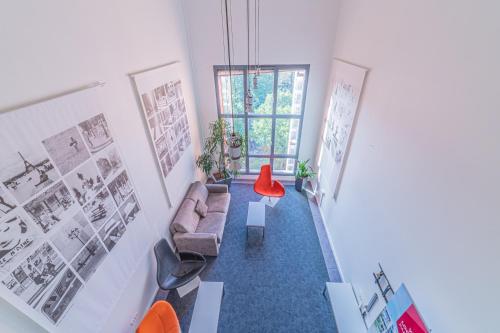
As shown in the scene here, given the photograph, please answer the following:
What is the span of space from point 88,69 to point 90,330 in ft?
7.88

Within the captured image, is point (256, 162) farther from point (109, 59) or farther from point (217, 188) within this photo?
point (109, 59)

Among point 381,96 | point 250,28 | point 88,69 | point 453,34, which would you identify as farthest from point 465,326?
point 250,28

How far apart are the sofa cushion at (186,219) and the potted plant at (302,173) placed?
105 inches

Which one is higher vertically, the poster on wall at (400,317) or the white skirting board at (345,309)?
the poster on wall at (400,317)

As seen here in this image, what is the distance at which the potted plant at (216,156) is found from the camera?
493 centimetres

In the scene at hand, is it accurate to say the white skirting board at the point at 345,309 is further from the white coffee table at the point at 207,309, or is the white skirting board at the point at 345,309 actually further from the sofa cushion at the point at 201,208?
the sofa cushion at the point at 201,208

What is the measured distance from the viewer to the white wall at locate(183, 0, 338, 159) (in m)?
3.94

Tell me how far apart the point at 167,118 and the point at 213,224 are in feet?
6.97

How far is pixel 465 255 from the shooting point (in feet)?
4.33

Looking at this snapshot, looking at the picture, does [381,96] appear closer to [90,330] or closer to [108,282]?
[108,282]

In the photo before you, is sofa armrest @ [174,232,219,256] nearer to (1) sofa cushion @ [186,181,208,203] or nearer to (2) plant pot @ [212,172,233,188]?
(1) sofa cushion @ [186,181,208,203]

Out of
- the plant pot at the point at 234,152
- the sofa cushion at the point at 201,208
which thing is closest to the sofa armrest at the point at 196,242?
the sofa cushion at the point at 201,208

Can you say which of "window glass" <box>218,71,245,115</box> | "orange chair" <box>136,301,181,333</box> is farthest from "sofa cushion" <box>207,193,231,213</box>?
"orange chair" <box>136,301,181,333</box>

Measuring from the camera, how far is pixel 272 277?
137 inches
